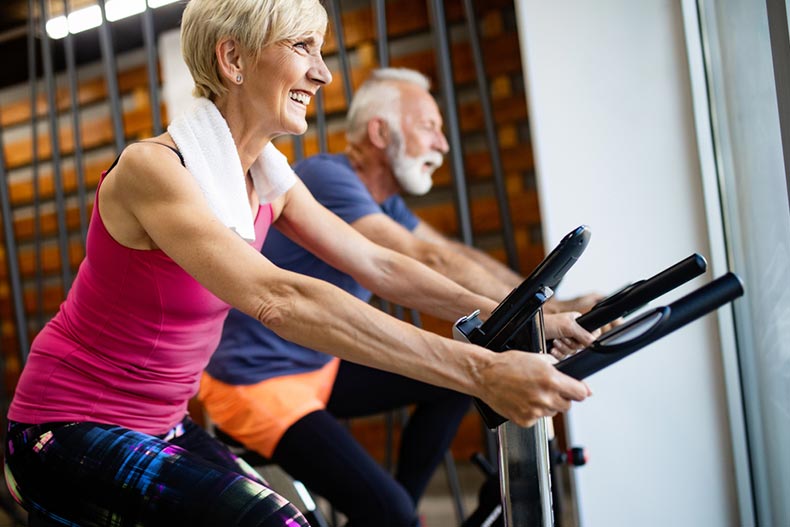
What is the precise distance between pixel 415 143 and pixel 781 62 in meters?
0.99

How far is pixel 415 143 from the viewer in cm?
232

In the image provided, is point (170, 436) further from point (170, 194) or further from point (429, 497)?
point (429, 497)

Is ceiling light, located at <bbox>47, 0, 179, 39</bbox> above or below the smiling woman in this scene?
above

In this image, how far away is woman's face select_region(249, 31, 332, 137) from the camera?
1439mm

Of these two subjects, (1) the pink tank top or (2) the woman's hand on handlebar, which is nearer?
(2) the woman's hand on handlebar

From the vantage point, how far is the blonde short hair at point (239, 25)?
1417 millimetres

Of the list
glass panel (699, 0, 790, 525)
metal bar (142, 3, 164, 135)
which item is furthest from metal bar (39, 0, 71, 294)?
glass panel (699, 0, 790, 525)

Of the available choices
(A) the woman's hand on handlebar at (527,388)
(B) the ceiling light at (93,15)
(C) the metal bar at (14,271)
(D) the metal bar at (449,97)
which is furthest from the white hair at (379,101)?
(B) the ceiling light at (93,15)

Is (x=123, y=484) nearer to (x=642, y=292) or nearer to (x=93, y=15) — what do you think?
(x=642, y=292)

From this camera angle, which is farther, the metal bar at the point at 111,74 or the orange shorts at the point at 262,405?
the metal bar at the point at 111,74

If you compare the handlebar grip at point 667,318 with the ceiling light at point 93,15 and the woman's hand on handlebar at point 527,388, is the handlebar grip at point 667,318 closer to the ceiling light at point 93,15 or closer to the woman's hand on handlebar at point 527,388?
the woman's hand on handlebar at point 527,388

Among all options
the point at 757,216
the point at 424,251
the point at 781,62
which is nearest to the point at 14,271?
the point at 424,251

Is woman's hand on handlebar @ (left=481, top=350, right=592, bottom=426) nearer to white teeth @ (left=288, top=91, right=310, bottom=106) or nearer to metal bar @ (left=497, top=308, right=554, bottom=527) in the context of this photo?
metal bar @ (left=497, top=308, right=554, bottom=527)

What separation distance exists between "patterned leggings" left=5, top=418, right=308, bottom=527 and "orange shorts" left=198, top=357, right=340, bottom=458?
0.53 m
